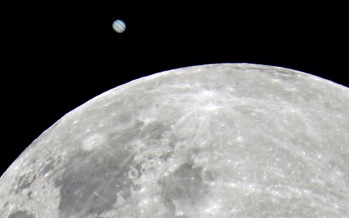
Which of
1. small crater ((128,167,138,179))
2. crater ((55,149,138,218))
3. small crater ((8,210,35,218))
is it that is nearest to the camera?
crater ((55,149,138,218))

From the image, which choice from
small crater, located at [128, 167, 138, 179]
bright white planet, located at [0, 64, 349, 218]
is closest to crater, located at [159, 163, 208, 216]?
bright white planet, located at [0, 64, 349, 218]

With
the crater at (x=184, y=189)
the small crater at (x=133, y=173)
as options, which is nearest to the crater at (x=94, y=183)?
the small crater at (x=133, y=173)

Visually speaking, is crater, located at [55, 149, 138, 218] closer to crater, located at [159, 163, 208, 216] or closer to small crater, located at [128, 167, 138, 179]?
small crater, located at [128, 167, 138, 179]

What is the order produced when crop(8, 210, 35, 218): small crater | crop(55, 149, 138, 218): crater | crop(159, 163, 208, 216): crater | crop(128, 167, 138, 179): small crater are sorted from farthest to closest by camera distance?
crop(8, 210, 35, 218): small crater < crop(128, 167, 138, 179): small crater < crop(55, 149, 138, 218): crater < crop(159, 163, 208, 216): crater

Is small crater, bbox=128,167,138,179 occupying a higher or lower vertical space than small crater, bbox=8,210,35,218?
higher

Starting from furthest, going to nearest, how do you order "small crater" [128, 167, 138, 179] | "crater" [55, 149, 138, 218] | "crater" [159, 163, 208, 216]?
"small crater" [128, 167, 138, 179]
"crater" [55, 149, 138, 218]
"crater" [159, 163, 208, 216]

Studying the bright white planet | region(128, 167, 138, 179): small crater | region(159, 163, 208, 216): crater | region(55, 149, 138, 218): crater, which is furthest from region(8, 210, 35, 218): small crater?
region(159, 163, 208, 216): crater

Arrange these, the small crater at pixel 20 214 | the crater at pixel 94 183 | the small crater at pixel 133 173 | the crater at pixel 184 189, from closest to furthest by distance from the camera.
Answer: the crater at pixel 184 189, the crater at pixel 94 183, the small crater at pixel 133 173, the small crater at pixel 20 214

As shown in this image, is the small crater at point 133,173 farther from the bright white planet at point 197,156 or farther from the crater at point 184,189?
the crater at point 184,189

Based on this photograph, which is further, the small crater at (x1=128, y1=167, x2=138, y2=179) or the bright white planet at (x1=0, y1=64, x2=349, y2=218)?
the small crater at (x1=128, y1=167, x2=138, y2=179)
